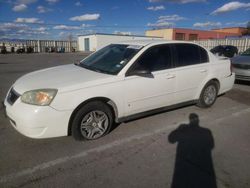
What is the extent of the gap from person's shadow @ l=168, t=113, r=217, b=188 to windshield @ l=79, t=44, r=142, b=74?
1583 millimetres

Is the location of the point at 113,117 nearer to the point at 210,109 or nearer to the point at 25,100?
the point at 25,100

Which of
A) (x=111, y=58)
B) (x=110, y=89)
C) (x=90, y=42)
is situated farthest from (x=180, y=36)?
(x=110, y=89)

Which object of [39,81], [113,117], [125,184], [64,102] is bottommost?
[125,184]

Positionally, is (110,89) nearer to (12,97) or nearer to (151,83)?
(151,83)

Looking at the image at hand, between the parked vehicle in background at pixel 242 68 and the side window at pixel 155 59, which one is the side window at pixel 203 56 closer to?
the side window at pixel 155 59

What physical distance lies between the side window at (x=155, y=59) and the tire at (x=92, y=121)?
3.00ft

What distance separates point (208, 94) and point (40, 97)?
3898 mm

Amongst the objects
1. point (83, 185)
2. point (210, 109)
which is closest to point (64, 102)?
point (83, 185)

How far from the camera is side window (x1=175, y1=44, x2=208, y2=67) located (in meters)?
4.54

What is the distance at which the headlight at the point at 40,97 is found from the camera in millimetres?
3127

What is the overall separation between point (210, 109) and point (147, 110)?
2.05 metres

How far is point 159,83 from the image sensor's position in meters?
4.10

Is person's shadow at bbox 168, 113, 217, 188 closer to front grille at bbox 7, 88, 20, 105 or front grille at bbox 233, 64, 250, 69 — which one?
front grille at bbox 7, 88, 20, 105

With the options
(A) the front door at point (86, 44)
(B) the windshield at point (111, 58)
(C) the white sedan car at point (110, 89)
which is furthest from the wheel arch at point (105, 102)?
(A) the front door at point (86, 44)
